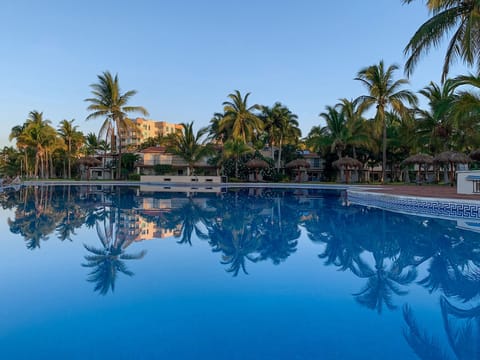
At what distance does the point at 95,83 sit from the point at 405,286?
115 ft

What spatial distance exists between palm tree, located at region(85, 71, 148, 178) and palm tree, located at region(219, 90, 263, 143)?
8.89 meters

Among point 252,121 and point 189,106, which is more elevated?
point 189,106

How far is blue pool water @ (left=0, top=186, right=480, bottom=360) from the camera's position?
3094 mm

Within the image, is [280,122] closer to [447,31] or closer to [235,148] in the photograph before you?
[235,148]

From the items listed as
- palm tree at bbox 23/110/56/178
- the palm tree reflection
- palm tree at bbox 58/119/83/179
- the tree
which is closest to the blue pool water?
the palm tree reflection

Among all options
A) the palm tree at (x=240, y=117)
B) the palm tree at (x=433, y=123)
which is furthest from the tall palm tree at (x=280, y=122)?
the palm tree at (x=433, y=123)

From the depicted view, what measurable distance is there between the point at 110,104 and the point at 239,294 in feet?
107

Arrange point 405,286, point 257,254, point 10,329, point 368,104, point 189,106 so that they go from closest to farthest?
point 10,329
point 405,286
point 257,254
point 368,104
point 189,106

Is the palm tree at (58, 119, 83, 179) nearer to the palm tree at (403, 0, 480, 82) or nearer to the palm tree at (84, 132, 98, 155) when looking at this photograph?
the palm tree at (84, 132, 98, 155)

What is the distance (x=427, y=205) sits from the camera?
1243cm

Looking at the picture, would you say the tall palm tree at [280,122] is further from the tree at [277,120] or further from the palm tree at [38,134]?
the palm tree at [38,134]

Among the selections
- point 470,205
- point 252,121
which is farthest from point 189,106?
point 470,205

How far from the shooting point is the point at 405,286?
4.66 meters

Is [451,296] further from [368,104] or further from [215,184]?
[215,184]
